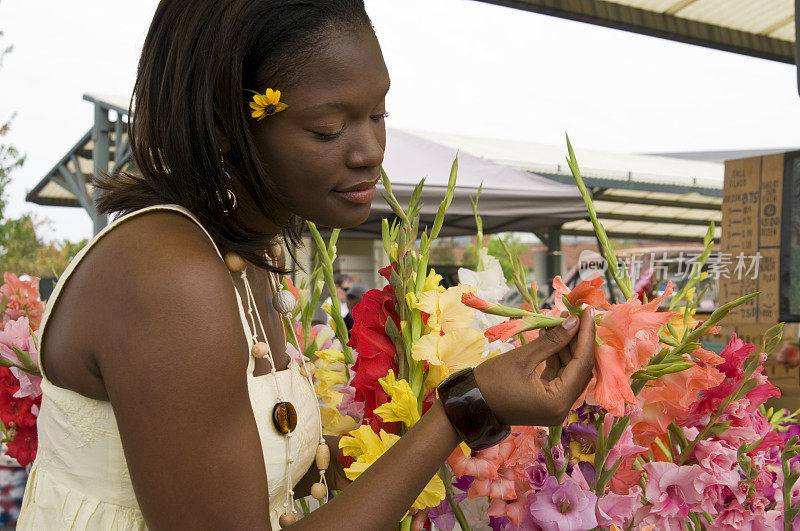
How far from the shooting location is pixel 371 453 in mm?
779

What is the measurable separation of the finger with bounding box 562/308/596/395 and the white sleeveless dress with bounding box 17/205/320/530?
332mm

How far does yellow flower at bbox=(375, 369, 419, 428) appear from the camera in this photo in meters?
0.76

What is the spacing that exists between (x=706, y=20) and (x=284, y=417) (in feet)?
11.4

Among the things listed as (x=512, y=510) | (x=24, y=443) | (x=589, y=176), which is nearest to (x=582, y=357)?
(x=512, y=510)

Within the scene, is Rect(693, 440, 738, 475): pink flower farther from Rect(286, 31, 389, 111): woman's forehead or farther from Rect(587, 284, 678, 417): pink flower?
Rect(286, 31, 389, 111): woman's forehead

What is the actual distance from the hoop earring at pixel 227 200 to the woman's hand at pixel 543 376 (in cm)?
38

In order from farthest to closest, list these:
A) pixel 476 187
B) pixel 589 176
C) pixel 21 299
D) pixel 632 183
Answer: pixel 632 183, pixel 589 176, pixel 476 187, pixel 21 299

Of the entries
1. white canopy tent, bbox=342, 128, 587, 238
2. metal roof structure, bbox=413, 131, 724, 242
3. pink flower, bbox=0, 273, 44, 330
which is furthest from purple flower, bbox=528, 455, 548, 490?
metal roof structure, bbox=413, 131, 724, 242

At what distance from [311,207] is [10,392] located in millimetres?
787

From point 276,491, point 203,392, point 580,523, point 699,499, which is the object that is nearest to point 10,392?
point 276,491

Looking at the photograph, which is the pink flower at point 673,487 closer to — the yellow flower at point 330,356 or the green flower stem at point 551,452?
the green flower stem at point 551,452

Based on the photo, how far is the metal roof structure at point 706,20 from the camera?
10.4 feet

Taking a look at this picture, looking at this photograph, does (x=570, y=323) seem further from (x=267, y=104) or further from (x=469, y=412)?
(x=267, y=104)

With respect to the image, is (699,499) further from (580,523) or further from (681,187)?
(681,187)
